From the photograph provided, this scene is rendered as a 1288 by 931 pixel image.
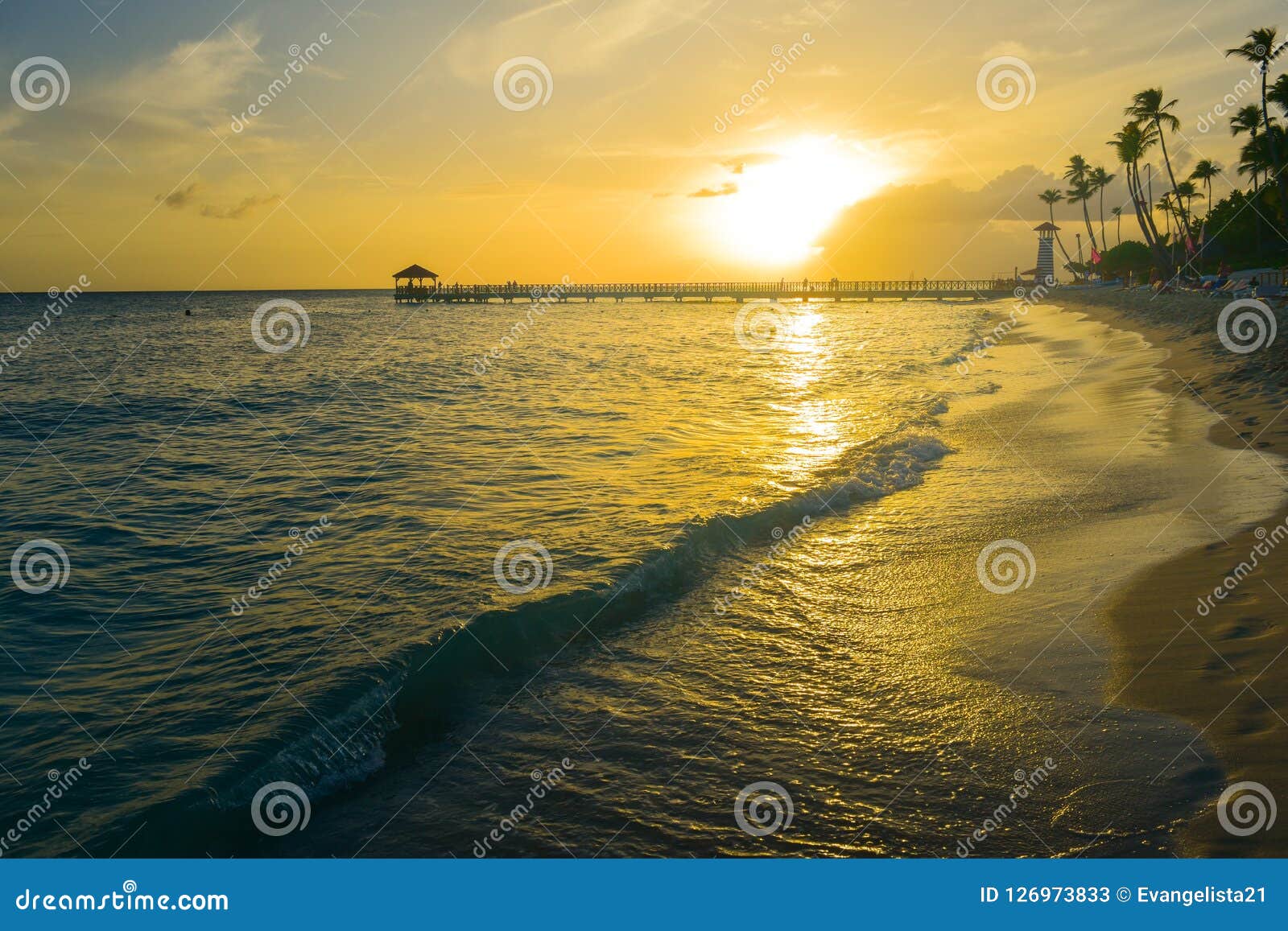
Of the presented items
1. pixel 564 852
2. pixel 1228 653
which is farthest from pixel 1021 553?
pixel 564 852

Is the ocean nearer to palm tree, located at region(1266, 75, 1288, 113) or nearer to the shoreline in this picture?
the shoreline

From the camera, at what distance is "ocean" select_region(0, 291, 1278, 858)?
5137mm

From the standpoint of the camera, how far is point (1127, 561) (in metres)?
8.98

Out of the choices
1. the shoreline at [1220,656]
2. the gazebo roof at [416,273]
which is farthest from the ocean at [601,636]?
the gazebo roof at [416,273]

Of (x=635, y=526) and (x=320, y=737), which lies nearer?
(x=320, y=737)

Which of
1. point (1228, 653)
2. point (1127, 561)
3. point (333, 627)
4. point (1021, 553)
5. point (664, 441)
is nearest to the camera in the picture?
point (1228, 653)

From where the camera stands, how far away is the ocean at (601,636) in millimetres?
5137

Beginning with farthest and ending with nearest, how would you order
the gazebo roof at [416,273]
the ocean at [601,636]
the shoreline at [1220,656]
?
1. the gazebo roof at [416,273]
2. the ocean at [601,636]
3. the shoreline at [1220,656]

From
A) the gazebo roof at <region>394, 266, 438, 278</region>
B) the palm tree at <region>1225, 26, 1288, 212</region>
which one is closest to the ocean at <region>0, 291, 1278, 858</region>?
the palm tree at <region>1225, 26, 1288, 212</region>

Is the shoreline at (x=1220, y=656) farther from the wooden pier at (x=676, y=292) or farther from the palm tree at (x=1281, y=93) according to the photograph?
the wooden pier at (x=676, y=292)

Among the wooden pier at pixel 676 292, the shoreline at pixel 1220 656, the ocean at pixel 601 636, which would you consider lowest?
the shoreline at pixel 1220 656

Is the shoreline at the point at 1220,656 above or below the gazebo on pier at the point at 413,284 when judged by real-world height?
below

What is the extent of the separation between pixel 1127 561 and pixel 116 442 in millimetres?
20478

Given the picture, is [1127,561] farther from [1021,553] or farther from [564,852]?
[564,852]
